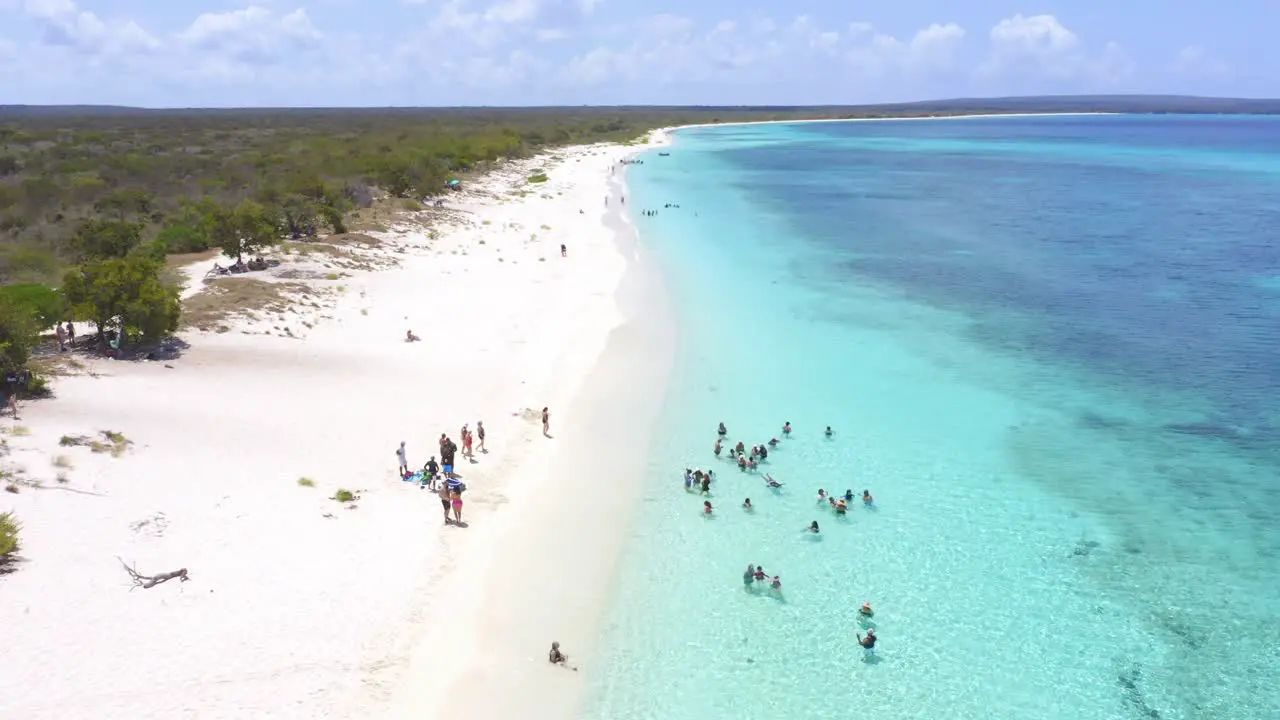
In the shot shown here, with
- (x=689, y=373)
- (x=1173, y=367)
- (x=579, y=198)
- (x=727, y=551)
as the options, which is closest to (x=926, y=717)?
(x=727, y=551)

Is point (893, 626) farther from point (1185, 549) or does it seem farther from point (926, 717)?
point (1185, 549)

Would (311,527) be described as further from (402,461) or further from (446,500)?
(402,461)

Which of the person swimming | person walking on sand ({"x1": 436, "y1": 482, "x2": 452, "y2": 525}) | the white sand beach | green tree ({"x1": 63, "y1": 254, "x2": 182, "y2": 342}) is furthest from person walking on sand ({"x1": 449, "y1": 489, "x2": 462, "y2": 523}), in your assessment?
green tree ({"x1": 63, "y1": 254, "x2": 182, "y2": 342})

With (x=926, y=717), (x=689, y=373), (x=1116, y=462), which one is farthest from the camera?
(x=689, y=373)

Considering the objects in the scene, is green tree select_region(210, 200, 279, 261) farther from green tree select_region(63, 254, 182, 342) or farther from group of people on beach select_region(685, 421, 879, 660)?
group of people on beach select_region(685, 421, 879, 660)

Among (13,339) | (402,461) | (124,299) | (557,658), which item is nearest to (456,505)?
(402,461)

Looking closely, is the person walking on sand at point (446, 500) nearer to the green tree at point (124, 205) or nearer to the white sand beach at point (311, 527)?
the white sand beach at point (311, 527)
